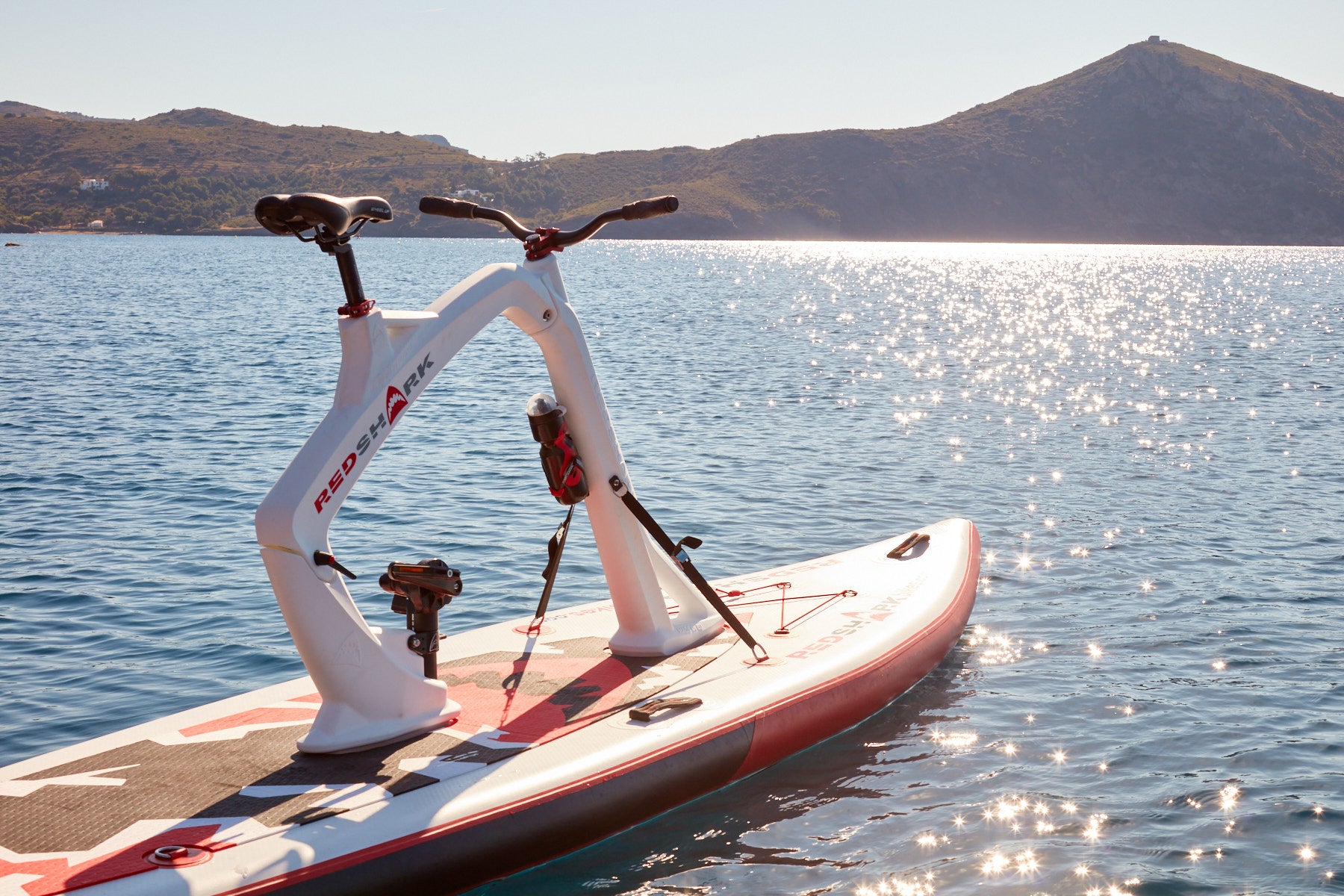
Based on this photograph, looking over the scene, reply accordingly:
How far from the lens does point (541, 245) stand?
6.84 metres

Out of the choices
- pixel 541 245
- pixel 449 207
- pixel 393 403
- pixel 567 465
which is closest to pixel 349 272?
pixel 393 403

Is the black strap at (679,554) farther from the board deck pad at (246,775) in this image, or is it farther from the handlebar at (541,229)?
the handlebar at (541,229)

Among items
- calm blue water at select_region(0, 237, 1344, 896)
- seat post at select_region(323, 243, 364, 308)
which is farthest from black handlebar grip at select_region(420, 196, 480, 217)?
calm blue water at select_region(0, 237, 1344, 896)

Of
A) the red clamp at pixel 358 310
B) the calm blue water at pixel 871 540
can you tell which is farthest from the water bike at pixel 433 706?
the calm blue water at pixel 871 540

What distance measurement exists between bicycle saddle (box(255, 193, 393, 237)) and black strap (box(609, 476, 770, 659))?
100 inches

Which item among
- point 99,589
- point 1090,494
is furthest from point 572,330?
point 1090,494

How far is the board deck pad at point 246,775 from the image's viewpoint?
15.5 feet

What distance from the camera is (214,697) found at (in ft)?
27.3

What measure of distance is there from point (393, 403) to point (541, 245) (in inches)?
63.6

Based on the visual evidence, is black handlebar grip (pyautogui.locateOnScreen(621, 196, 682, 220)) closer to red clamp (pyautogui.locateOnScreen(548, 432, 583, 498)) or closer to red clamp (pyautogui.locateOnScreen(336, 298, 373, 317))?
red clamp (pyautogui.locateOnScreen(548, 432, 583, 498))

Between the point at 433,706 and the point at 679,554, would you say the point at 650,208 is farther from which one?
the point at 433,706

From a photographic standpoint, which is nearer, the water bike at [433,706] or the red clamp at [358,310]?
the water bike at [433,706]

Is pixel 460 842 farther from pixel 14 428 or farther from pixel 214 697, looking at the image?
pixel 14 428

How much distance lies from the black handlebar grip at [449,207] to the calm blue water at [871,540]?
3.70 metres
